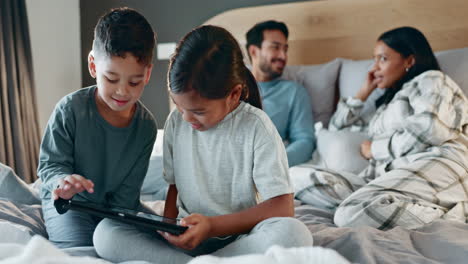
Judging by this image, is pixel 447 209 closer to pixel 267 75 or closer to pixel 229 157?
pixel 229 157

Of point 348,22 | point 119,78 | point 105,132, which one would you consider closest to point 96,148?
point 105,132

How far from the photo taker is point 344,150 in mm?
2074

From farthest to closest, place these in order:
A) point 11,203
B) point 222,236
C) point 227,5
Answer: point 227,5, point 11,203, point 222,236

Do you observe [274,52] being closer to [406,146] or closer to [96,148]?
[406,146]

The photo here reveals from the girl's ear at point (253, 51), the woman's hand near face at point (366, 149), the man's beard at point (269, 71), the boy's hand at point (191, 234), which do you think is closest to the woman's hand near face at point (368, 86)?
the woman's hand near face at point (366, 149)

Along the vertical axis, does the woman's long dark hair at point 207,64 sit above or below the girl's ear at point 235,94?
above

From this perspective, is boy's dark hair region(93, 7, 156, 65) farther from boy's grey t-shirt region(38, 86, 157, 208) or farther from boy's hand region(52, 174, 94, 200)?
boy's hand region(52, 174, 94, 200)

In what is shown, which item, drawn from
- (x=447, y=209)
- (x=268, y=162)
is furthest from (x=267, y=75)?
(x=268, y=162)

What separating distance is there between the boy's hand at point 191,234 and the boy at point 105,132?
1.00ft

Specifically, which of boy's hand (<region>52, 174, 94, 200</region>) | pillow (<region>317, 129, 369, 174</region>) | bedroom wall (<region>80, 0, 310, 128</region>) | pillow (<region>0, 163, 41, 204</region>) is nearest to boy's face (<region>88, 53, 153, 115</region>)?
boy's hand (<region>52, 174, 94, 200</region>)

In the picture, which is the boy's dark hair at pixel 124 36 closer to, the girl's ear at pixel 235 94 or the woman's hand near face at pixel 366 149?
the girl's ear at pixel 235 94

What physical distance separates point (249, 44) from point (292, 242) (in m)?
1.81

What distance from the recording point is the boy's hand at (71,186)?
119cm

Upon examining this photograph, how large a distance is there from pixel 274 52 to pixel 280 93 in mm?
225
